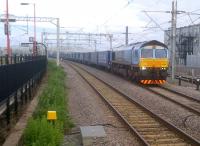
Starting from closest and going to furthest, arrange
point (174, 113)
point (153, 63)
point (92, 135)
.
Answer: point (92, 135), point (174, 113), point (153, 63)

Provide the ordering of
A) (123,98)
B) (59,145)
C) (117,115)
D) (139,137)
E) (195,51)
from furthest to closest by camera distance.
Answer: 1. (195,51)
2. (123,98)
3. (117,115)
4. (139,137)
5. (59,145)

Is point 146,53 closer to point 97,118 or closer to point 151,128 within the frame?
point 97,118

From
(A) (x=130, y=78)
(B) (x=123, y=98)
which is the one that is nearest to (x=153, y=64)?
(A) (x=130, y=78)

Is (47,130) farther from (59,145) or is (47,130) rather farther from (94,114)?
(94,114)

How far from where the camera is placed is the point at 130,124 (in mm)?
13773

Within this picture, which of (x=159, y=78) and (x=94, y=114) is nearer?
(x=94, y=114)

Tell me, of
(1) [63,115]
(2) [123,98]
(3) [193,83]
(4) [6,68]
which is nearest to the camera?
(4) [6,68]

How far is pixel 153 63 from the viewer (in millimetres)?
30906

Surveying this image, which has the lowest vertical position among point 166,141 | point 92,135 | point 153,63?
point 166,141

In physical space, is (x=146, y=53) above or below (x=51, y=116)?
above

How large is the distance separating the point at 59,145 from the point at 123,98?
39.5 feet

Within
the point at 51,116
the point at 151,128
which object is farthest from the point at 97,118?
the point at 51,116

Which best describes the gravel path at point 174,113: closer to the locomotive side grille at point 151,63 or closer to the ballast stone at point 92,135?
the ballast stone at point 92,135

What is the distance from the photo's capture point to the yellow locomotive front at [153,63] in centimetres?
3055
